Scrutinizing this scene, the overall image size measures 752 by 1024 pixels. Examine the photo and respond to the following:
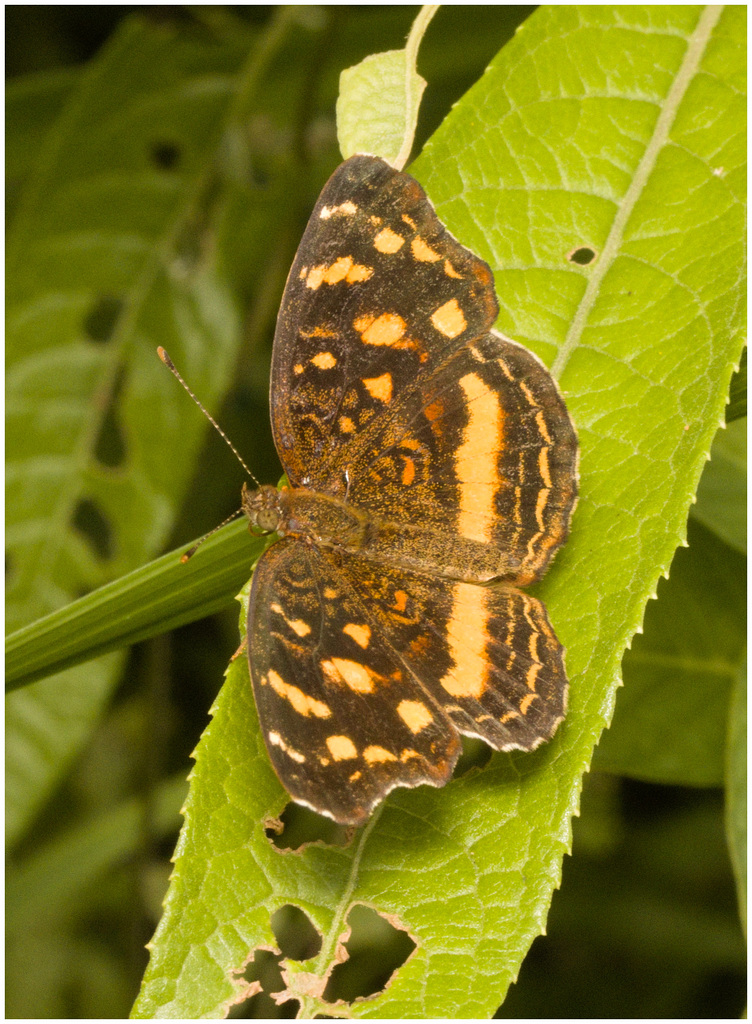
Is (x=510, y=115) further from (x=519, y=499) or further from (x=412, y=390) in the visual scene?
(x=519, y=499)

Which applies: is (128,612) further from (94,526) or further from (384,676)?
(94,526)

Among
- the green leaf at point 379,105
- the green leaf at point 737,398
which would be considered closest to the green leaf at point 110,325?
the green leaf at point 379,105

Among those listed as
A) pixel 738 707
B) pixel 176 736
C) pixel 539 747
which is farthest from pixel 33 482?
pixel 738 707

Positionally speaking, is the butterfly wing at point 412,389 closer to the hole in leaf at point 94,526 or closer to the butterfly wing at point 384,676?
the butterfly wing at point 384,676

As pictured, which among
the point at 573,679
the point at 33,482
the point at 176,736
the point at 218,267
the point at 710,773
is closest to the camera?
the point at 573,679

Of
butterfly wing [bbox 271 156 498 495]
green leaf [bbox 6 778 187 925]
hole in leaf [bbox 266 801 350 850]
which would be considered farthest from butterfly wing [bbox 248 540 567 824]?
green leaf [bbox 6 778 187 925]

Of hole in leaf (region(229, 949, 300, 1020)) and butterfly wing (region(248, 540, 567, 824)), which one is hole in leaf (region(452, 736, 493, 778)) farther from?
hole in leaf (region(229, 949, 300, 1020))
